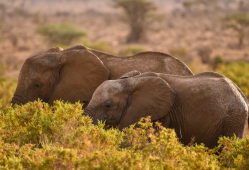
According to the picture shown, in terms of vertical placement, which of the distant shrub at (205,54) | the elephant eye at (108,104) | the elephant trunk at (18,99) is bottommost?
the distant shrub at (205,54)

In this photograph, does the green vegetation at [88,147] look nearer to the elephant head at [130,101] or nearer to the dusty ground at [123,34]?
the elephant head at [130,101]

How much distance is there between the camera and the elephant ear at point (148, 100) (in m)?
4.34

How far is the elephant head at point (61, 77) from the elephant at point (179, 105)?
3.20 feet

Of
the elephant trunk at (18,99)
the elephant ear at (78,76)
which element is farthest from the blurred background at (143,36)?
the elephant ear at (78,76)

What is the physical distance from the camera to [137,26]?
28766 millimetres

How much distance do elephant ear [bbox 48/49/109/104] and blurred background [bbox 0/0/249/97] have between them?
17.0ft

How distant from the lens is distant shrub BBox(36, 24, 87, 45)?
24000 mm

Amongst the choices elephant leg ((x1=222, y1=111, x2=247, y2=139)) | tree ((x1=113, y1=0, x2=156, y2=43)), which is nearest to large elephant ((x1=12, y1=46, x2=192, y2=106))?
elephant leg ((x1=222, y1=111, x2=247, y2=139))

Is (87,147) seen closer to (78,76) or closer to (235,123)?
(235,123)

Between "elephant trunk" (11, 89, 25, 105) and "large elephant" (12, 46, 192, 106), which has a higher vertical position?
"large elephant" (12, 46, 192, 106)

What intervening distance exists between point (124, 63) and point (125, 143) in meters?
2.12

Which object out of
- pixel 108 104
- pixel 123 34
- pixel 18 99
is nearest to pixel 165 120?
pixel 108 104

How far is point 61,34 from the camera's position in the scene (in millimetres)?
23938

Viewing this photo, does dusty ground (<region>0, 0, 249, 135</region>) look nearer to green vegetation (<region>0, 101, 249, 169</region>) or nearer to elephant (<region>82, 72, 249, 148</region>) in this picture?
elephant (<region>82, 72, 249, 148</region>)
